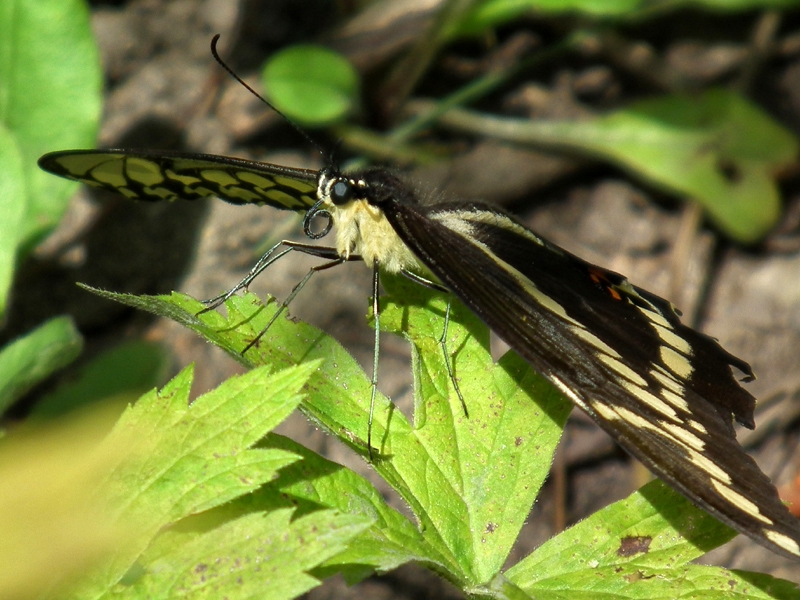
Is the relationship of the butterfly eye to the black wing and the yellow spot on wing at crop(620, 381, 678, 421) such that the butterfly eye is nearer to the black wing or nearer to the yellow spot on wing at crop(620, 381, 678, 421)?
the black wing

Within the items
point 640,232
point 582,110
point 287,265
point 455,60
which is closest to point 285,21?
point 455,60

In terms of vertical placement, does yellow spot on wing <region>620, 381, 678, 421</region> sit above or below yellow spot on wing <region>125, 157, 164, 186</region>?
below

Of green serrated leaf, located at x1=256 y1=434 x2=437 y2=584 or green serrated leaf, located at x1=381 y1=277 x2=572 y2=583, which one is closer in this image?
green serrated leaf, located at x1=256 y1=434 x2=437 y2=584

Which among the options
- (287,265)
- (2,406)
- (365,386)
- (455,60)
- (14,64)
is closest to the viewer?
(365,386)

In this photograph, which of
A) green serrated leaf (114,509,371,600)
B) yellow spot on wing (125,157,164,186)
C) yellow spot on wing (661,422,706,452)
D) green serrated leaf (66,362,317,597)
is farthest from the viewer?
yellow spot on wing (125,157,164,186)

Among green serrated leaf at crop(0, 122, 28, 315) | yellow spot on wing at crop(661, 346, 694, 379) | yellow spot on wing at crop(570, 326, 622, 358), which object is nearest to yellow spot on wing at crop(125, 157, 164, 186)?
green serrated leaf at crop(0, 122, 28, 315)

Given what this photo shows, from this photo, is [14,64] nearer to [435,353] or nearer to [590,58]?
[435,353]

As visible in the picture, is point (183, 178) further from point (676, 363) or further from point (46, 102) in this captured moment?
point (676, 363)
